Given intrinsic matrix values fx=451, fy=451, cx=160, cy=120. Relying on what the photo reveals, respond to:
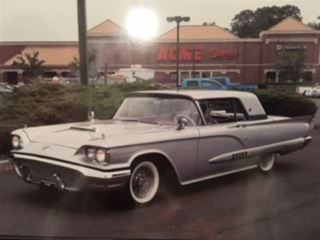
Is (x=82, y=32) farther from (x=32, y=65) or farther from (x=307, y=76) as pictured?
(x=307, y=76)

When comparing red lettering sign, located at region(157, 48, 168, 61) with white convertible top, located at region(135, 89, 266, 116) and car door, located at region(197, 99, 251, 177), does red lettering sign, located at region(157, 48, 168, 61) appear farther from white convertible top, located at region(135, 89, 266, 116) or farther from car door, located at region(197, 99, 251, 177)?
car door, located at region(197, 99, 251, 177)

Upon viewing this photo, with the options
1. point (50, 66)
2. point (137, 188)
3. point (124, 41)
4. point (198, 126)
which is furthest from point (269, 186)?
point (50, 66)

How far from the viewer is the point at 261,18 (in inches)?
3885

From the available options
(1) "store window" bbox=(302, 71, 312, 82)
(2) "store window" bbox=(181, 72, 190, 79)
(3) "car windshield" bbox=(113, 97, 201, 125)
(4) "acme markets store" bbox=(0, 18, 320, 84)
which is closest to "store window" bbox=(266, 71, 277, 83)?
(4) "acme markets store" bbox=(0, 18, 320, 84)

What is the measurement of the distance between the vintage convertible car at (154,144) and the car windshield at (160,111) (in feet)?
0.04

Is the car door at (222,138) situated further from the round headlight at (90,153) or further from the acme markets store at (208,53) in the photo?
the acme markets store at (208,53)

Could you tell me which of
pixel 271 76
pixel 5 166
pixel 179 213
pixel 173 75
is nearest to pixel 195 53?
pixel 173 75

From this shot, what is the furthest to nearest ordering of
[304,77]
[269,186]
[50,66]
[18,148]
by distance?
[50,66], [304,77], [269,186], [18,148]

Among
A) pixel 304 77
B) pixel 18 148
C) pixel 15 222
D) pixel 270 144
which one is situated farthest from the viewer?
pixel 304 77

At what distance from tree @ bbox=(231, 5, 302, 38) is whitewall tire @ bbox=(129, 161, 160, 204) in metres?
96.3

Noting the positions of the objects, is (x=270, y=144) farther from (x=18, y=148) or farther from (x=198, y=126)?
(x=18, y=148)

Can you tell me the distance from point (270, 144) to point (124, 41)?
54.3 m

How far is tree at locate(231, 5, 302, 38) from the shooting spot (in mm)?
98375

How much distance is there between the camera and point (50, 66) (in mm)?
63312
